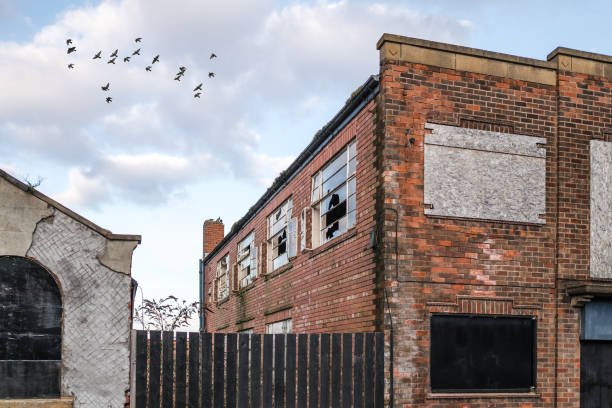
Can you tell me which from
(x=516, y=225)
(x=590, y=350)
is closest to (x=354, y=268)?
(x=516, y=225)

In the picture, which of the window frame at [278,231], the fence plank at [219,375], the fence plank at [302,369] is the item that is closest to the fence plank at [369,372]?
the fence plank at [302,369]

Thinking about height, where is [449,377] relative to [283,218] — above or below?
below

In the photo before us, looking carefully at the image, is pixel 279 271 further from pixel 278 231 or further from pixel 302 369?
pixel 302 369

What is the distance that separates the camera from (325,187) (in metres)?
14.6

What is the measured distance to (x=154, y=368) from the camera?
364 inches

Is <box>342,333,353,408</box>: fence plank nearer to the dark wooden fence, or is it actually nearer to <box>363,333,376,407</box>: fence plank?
the dark wooden fence

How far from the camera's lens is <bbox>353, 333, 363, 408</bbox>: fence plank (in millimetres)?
10117

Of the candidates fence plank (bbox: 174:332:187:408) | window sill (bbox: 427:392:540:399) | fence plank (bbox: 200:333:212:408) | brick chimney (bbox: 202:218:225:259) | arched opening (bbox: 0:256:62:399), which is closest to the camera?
arched opening (bbox: 0:256:62:399)

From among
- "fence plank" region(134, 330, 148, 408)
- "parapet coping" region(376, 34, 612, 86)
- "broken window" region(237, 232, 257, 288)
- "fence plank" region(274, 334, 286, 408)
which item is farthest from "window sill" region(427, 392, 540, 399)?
"broken window" region(237, 232, 257, 288)

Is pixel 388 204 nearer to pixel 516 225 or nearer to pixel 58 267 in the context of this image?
pixel 516 225

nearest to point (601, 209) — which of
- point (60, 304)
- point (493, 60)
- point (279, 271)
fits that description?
point (493, 60)

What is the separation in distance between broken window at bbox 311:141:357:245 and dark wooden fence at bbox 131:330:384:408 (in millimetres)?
3011

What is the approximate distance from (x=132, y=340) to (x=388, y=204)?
4.36 meters

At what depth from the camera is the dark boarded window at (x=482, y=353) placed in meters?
10.6
